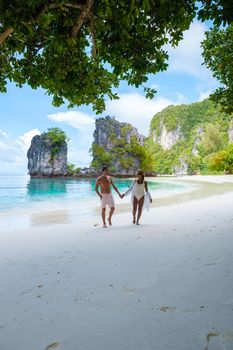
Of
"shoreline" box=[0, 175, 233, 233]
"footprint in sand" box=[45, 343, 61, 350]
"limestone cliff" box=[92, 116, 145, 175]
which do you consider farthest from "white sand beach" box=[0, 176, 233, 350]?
"limestone cliff" box=[92, 116, 145, 175]

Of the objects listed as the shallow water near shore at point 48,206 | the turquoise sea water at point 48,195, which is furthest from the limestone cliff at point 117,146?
Result: the shallow water near shore at point 48,206

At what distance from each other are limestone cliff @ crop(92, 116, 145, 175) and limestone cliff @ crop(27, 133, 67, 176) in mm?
11470

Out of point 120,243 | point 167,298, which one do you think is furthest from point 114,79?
point 167,298

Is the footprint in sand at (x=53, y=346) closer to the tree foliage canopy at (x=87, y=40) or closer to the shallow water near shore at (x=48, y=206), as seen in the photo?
the tree foliage canopy at (x=87, y=40)

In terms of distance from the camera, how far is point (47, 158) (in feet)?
294

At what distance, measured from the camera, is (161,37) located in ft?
18.6

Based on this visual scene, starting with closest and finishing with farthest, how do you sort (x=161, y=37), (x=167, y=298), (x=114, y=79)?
(x=167, y=298) → (x=161, y=37) → (x=114, y=79)

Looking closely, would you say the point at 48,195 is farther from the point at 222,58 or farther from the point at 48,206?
the point at 222,58

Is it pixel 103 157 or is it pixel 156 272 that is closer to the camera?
pixel 156 272

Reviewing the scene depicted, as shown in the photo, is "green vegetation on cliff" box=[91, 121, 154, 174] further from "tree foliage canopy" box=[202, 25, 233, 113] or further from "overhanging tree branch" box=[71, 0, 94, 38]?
"overhanging tree branch" box=[71, 0, 94, 38]

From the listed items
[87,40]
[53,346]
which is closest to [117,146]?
[87,40]

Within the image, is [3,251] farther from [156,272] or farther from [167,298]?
[167,298]

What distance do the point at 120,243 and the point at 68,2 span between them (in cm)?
501

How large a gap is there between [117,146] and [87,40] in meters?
92.2
